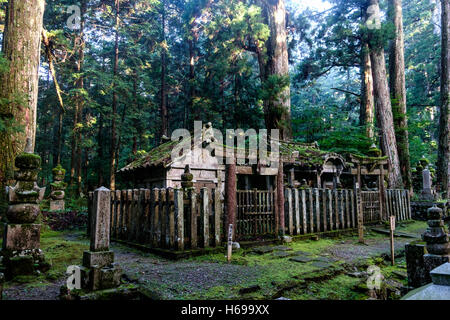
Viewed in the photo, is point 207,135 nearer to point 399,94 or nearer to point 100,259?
point 100,259

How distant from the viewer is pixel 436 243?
3617 mm

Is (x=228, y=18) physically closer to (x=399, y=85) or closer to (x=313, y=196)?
(x=399, y=85)

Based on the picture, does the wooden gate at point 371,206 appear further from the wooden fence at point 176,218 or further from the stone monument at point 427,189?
the wooden fence at point 176,218

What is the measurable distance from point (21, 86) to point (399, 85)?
18982 millimetres

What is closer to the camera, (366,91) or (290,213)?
(290,213)

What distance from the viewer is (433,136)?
3491 centimetres

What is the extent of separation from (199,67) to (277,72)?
30.1 feet

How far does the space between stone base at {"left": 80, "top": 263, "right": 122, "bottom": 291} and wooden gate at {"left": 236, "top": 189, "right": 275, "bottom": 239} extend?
382 centimetres

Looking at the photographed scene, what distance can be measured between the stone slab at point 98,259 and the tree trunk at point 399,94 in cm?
1711

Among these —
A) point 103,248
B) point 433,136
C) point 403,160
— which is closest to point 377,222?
point 403,160

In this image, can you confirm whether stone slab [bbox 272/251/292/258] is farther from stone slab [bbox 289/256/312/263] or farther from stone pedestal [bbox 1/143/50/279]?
stone pedestal [bbox 1/143/50/279]

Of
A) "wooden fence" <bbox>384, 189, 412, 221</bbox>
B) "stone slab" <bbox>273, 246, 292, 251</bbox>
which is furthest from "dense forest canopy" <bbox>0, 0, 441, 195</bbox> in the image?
"stone slab" <bbox>273, 246, 292, 251</bbox>

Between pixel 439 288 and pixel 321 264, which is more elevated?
pixel 439 288

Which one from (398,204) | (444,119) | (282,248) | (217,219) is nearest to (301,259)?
(282,248)
